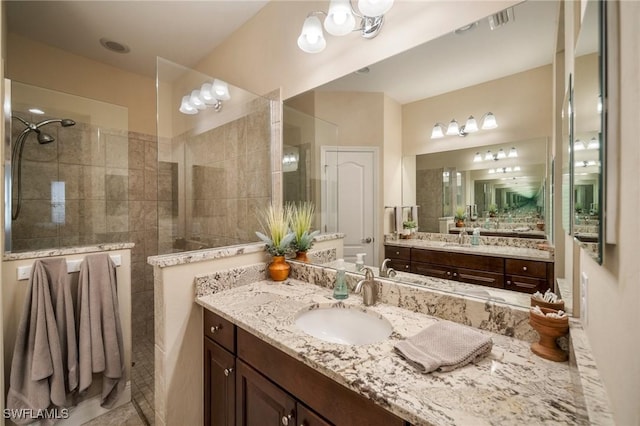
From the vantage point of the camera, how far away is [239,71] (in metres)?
2.22

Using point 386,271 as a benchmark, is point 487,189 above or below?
above

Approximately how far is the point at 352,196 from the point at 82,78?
2932 millimetres

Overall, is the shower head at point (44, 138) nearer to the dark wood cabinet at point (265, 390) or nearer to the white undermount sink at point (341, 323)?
the dark wood cabinet at point (265, 390)

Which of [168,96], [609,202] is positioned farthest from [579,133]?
[168,96]

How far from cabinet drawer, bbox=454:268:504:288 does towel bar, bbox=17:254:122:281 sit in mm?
2125

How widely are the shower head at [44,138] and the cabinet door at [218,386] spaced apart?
7.13 feet

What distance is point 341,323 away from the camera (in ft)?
4.20

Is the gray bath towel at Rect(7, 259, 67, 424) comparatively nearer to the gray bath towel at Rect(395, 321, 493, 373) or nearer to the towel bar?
the towel bar

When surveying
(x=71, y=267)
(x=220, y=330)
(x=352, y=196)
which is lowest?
(x=220, y=330)

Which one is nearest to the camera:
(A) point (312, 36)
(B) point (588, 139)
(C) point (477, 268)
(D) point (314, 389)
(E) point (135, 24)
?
(B) point (588, 139)

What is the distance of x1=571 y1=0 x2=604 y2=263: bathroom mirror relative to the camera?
20.2 inches

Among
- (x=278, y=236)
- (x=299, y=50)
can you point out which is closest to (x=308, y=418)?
(x=278, y=236)

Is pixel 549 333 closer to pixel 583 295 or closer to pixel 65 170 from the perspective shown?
pixel 583 295

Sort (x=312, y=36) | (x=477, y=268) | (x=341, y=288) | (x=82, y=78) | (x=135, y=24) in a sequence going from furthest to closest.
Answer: (x=82, y=78) → (x=135, y=24) → (x=312, y=36) → (x=341, y=288) → (x=477, y=268)
